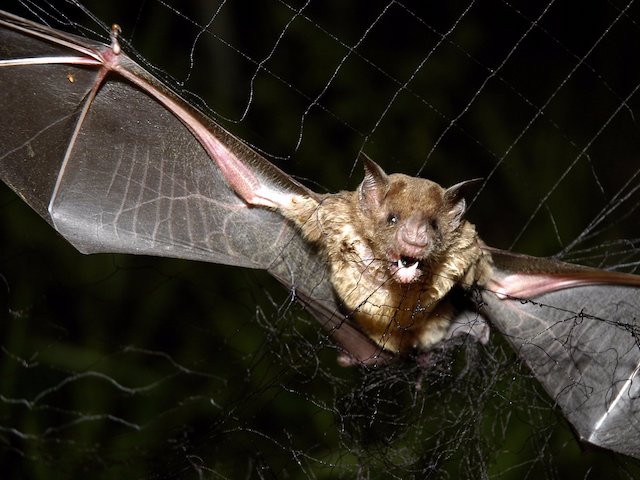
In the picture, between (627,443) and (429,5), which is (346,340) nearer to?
(627,443)

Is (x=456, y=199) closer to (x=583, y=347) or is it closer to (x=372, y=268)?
(x=372, y=268)

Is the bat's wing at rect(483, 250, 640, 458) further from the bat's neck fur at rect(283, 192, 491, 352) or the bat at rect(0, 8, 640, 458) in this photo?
the bat's neck fur at rect(283, 192, 491, 352)

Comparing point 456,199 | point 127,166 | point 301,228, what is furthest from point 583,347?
point 127,166

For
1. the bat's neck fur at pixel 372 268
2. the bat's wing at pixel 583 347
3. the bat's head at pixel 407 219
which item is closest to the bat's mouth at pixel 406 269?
the bat's head at pixel 407 219

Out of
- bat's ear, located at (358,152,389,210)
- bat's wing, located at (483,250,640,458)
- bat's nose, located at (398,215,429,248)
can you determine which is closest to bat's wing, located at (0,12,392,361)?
bat's ear, located at (358,152,389,210)

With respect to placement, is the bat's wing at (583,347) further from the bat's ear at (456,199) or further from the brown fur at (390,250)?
the bat's ear at (456,199)

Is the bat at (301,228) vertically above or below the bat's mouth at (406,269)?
below

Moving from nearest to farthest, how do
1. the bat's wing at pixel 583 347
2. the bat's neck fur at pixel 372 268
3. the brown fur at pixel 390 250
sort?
the brown fur at pixel 390 250, the bat's neck fur at pixel 372 268, the bat's wing at pixel 583 347
